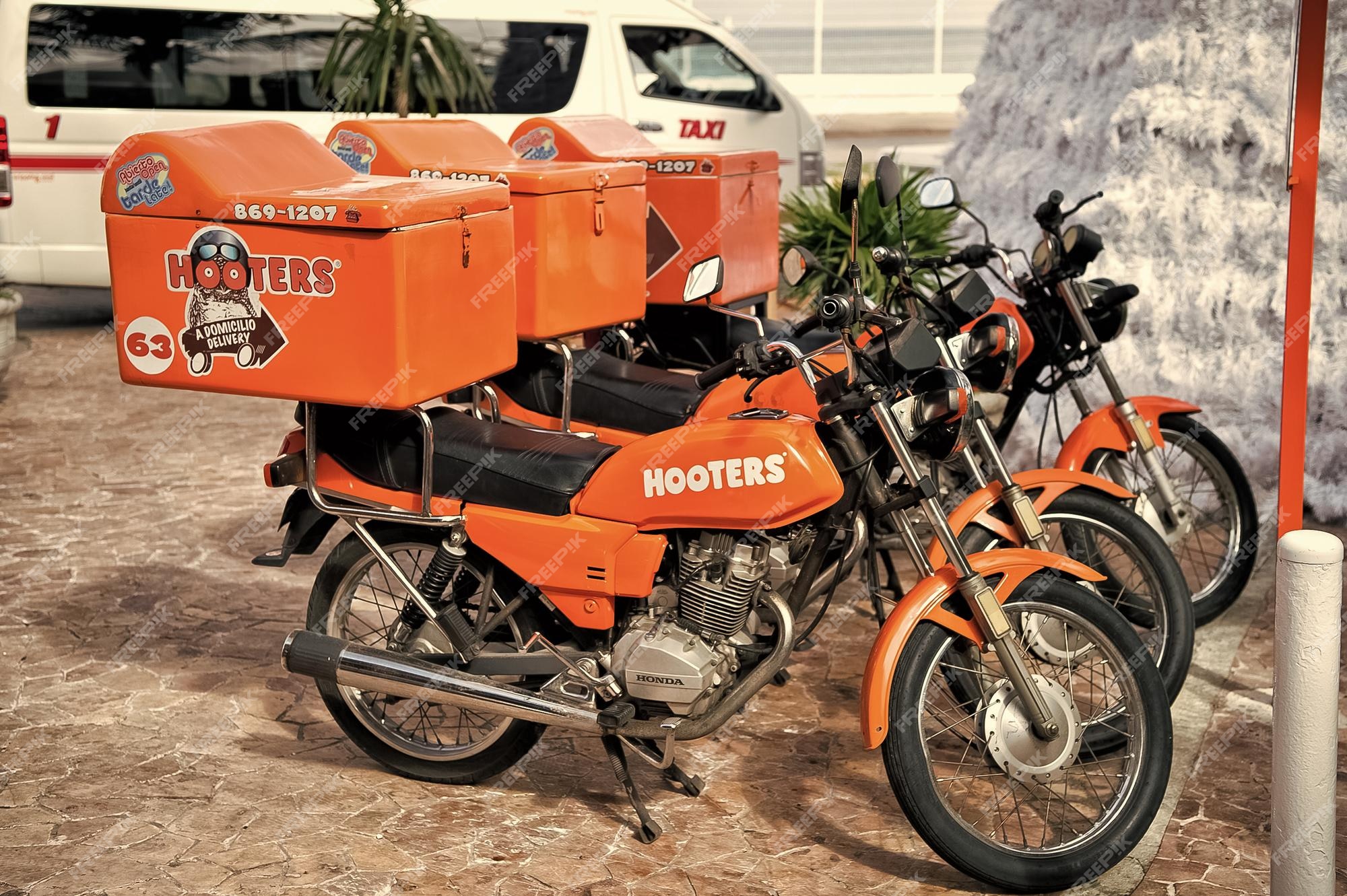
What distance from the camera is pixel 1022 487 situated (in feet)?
13.1

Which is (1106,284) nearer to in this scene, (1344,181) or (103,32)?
(1344,181)

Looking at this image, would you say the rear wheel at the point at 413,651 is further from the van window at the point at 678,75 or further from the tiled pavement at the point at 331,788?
the van window at the point at 678,75

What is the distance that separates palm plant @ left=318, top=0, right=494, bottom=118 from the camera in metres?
9.98

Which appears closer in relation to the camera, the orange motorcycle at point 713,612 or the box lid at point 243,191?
→ the orange motorcycle at point 713,612

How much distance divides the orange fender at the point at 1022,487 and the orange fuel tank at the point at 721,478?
46 cm

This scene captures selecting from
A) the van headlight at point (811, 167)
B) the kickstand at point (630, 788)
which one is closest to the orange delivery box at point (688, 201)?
the kickstand at point (630, 788)

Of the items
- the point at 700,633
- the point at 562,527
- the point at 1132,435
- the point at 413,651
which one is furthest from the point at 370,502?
the point at 1132,435

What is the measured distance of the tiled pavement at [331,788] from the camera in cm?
356

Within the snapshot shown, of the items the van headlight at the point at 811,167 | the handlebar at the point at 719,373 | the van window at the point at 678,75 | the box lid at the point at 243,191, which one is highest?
the van window at the point at 678,75

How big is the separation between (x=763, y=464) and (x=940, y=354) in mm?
469

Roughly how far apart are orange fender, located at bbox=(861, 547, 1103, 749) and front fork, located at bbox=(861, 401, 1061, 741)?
0.11 ft

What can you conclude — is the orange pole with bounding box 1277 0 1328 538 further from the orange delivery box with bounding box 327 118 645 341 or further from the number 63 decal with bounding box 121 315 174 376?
the number 63 decal with bounding box 121 315 174 376

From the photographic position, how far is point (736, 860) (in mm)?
3633

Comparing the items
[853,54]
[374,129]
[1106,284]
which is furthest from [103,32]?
[853,54]
